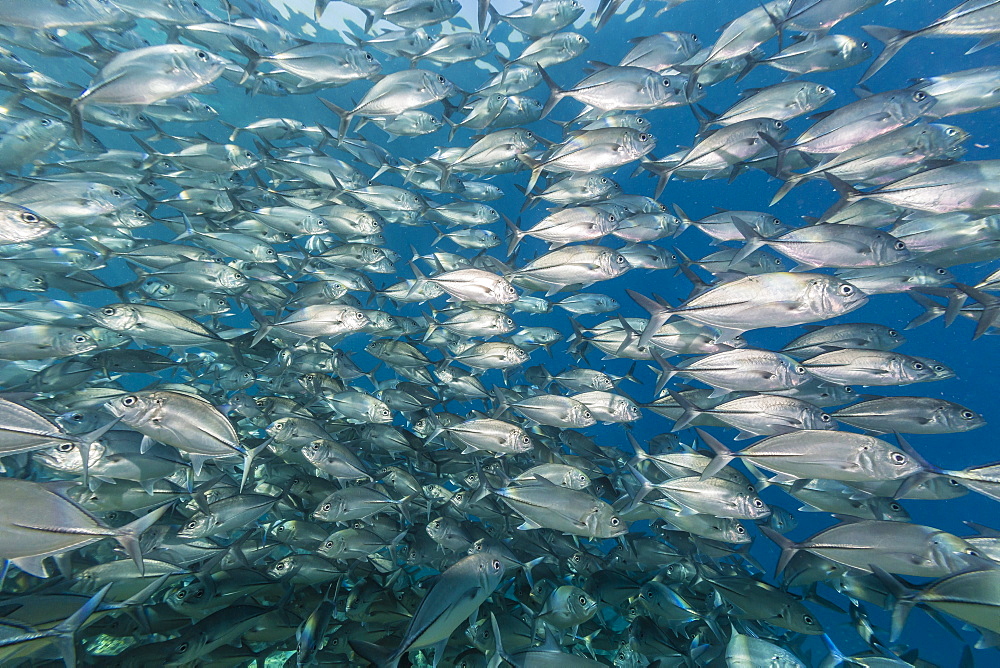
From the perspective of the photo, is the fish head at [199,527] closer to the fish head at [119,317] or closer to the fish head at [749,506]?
the fish head at [119,317]

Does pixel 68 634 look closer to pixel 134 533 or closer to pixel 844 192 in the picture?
pixel 134 533

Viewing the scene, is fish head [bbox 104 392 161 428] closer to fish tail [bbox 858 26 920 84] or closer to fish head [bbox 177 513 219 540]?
fish head [bbox 177 513 219 540]

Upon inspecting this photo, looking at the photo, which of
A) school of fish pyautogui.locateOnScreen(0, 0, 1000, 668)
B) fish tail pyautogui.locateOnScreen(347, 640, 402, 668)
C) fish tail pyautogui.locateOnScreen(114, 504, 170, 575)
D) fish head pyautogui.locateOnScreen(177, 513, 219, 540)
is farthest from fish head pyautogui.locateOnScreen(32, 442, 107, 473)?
fish tail pyautogui.locateOnScreen(347, 640, 402, 668)

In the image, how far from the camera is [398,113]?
4.77 meters

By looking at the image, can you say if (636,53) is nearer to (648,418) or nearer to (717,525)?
(717,525)

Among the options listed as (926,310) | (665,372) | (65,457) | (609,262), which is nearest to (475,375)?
(609,262)

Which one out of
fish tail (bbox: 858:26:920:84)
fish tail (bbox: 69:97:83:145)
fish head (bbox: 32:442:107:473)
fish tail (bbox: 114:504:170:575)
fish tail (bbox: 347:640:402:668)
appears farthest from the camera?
fish tail (bbox: 858:26:920:84)

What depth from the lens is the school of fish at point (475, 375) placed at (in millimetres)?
2979

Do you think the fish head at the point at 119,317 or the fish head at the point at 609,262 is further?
the fish head at the point at 609,262

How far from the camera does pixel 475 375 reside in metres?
5.70

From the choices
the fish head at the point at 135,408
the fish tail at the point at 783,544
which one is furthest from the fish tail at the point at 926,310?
the fish head at the point at 135,408

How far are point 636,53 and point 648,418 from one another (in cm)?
2303

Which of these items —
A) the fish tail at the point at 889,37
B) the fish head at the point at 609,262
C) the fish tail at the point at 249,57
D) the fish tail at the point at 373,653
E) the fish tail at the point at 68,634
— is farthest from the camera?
the fish tail at the point at 249,57

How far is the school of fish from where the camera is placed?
2.98 meters
